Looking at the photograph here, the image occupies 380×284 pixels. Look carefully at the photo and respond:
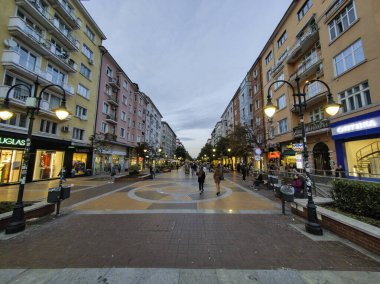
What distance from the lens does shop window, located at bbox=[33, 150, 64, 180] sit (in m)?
18.5

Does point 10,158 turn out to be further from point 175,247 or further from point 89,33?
point 89,33

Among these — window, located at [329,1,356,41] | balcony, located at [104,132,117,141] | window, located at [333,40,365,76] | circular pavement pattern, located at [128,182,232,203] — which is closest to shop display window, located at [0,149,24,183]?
circular pavement pattern, located at [128,182,232,203]

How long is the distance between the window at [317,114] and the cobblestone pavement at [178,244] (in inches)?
587

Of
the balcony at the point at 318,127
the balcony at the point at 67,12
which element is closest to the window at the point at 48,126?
the balcony at the point at 67,12

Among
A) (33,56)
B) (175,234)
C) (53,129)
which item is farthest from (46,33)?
(175,234)

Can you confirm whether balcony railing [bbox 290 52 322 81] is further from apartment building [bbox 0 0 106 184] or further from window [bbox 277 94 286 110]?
apartment building [bbox 0 0 106 184]

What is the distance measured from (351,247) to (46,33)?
92.2ft

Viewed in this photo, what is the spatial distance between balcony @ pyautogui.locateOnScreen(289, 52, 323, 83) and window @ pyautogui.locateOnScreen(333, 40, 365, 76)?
201 centimetres

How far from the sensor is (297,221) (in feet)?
22.0

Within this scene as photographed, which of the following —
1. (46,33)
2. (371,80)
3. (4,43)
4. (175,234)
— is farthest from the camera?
(46,33)

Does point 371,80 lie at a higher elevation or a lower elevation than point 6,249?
higher

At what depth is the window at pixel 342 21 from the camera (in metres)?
13.6

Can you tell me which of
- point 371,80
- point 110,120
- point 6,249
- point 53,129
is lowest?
point 6,249

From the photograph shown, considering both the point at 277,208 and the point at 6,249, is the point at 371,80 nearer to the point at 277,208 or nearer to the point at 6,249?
the point at 277,208
